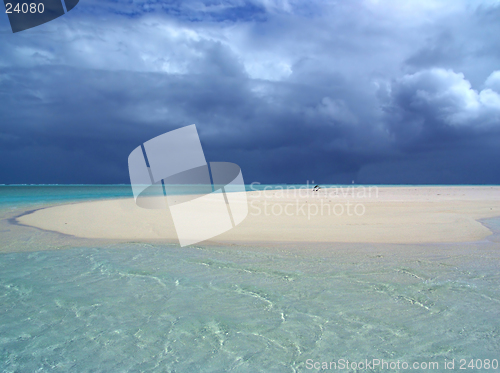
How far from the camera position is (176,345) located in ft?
11.9

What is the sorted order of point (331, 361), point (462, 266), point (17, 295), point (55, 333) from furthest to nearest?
point (462, 266)
point (17, 295)
point (55, 333)
point (331, 361)

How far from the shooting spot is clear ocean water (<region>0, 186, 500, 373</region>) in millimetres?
3391

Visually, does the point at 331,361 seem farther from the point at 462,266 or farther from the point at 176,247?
the point at 176,247

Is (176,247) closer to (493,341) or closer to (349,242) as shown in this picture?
(349,242)

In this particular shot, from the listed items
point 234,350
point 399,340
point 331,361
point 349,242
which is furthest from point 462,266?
point 234,350

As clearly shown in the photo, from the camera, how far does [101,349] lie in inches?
140

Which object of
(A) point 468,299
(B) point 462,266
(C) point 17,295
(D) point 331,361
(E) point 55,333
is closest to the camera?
(D) point 331,361

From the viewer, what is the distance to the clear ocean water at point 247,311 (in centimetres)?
339

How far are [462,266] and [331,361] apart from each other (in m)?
4.90

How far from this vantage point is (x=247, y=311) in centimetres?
453

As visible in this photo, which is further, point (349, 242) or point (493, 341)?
point (349, 242)

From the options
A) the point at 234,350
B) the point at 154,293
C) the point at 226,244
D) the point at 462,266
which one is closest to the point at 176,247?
the point at 226,244

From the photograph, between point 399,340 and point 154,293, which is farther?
point 154,293

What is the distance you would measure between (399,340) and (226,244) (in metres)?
6.24
